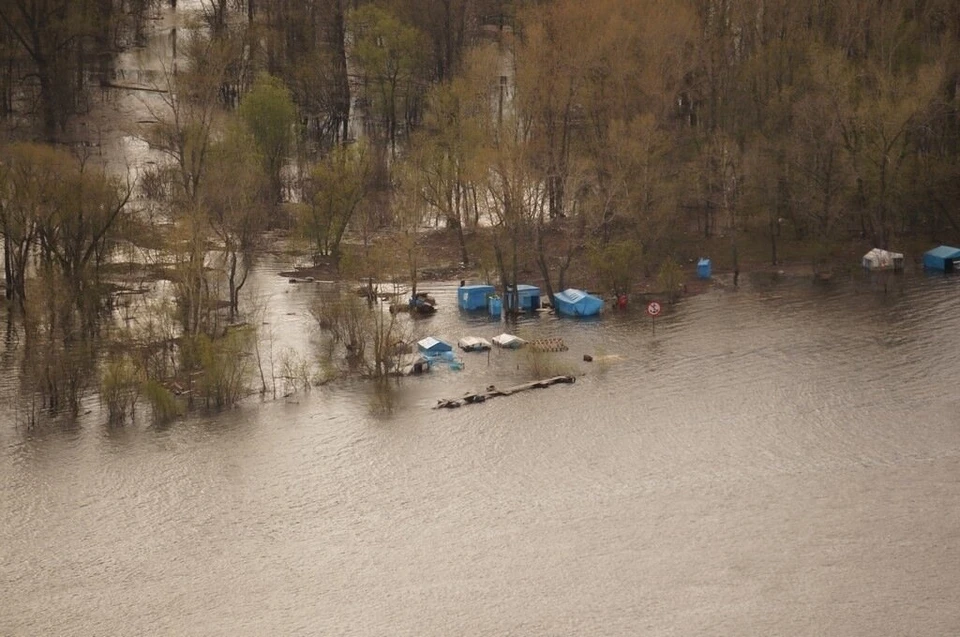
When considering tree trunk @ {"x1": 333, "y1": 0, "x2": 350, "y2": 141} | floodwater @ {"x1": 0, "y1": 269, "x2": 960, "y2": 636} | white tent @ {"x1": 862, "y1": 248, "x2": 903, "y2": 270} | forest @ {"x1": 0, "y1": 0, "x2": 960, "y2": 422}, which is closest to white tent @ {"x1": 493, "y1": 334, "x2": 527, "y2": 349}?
floodwater @ {"x1": 0, "y1": 269, "x2": 960, "y2": 636}

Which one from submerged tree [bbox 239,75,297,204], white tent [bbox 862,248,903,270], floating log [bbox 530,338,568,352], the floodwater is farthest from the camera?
submerged tree [bbox 239,75,297,204]

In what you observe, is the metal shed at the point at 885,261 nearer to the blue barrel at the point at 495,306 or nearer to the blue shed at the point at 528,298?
the blue shed at the point at 528,298

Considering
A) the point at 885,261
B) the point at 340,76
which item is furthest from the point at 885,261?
the point at 340,76

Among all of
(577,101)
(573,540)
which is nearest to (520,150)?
(577,101)

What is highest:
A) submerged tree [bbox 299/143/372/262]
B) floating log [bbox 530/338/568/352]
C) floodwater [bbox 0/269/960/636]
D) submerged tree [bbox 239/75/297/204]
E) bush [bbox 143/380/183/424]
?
submerged tree [bbox 239/75/297/204]

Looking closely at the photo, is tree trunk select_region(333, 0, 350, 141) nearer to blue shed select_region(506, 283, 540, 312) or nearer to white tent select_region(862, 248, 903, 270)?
blue shed select_region(506, 283, 540, 312)

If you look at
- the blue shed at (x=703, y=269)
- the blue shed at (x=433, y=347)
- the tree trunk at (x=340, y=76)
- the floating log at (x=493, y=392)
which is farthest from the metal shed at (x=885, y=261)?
the tree trunk at (x=340, y=76)
